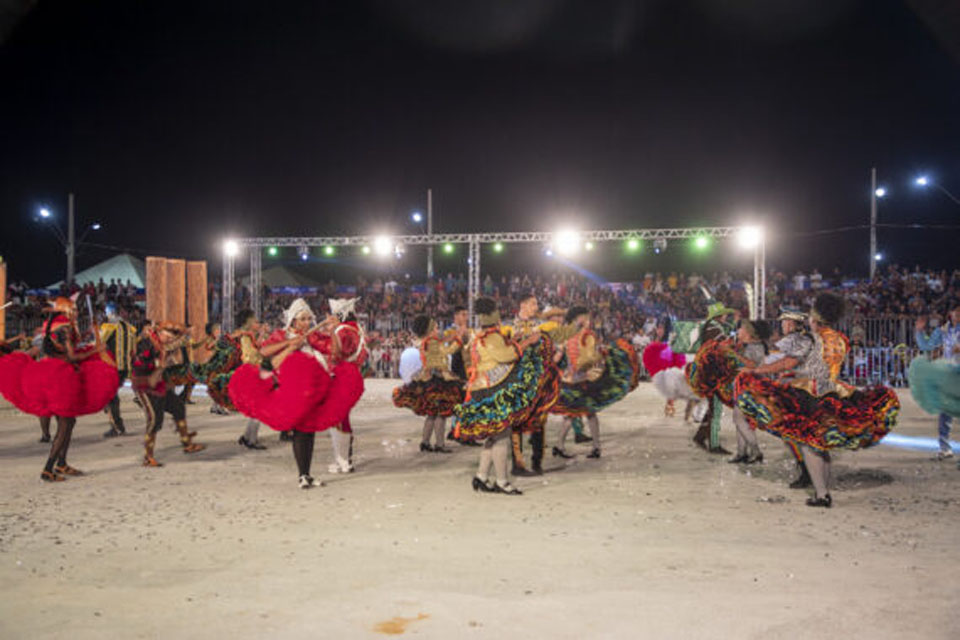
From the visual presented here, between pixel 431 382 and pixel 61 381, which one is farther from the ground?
pixel 61 381

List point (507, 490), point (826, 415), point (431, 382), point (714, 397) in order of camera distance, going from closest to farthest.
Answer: point (826, 415), point (507, 490), point (431, 382), point (714, 397)

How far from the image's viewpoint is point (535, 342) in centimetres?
697

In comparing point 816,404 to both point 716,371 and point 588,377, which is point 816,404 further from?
point 588,377

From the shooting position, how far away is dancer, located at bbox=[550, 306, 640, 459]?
28.6 ft

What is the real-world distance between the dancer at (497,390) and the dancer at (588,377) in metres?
1.77

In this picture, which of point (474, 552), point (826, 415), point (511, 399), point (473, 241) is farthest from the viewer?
point (473, 241)

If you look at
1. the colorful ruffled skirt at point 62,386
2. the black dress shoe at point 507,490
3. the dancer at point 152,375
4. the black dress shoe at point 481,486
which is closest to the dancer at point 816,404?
the black dress shoe at point 507,490

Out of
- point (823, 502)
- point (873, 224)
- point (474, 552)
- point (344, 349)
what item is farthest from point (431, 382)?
point (873, 224)

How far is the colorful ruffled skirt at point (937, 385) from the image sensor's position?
26.9 ft

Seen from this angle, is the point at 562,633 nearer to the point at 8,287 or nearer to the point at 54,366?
the point at 54,366

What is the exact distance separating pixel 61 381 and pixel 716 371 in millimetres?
7078

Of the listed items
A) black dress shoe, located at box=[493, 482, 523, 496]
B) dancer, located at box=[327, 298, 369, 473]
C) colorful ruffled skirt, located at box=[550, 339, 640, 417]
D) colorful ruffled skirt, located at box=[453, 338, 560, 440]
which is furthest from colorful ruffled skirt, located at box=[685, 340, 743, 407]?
Answer: dancer, located at box=[327, 298, 369, 473]

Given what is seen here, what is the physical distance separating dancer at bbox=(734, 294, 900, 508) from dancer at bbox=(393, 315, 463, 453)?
351 centimetres

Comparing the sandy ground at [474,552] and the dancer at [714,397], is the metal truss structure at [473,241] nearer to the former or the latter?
the dancer at [714,397]
